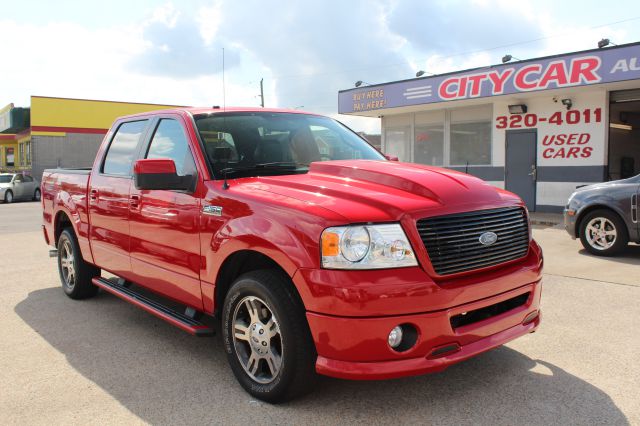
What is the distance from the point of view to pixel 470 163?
1667cm

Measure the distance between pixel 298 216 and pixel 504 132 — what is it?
14.1 meters

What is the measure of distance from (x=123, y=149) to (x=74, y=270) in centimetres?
163

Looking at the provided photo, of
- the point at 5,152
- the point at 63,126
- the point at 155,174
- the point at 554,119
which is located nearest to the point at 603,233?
the point at 554,119

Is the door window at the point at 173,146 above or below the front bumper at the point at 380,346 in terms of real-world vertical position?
above

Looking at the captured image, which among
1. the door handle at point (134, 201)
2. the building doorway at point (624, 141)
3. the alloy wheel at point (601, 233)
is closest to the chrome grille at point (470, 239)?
the door handle at point (134, 201)

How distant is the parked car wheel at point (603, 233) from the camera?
8352 millimetres

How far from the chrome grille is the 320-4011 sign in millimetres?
11950

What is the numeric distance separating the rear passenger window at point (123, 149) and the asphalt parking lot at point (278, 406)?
1431 mm

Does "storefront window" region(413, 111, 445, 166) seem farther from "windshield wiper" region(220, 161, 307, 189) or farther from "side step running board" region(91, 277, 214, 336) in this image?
"windshield wiper" region(220, 161, 307, 189)

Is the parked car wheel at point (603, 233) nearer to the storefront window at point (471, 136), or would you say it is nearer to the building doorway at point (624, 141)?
the building doorway at point (624, 141)

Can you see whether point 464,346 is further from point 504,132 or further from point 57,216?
point 504,132

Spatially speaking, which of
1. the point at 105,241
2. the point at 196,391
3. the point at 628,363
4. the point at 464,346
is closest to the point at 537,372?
the point at 628,363

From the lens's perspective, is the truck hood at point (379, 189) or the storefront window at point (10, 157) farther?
the storefront window at point (10, 157)

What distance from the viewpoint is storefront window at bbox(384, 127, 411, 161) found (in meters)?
18.5
